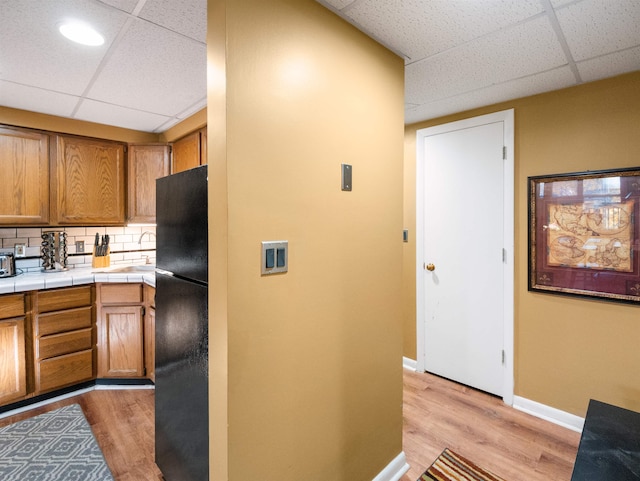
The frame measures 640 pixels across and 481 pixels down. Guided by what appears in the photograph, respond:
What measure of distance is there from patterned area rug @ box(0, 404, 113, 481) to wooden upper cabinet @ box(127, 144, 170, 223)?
68.1 inches

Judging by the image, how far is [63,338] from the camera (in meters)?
2.60

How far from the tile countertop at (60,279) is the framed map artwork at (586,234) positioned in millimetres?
2923

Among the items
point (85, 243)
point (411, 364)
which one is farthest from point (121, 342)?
point (411, 364)

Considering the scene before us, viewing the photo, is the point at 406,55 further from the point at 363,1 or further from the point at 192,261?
the point at 192,261

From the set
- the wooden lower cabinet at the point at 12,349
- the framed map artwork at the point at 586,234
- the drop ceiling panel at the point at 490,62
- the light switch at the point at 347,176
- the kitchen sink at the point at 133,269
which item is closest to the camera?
the light switch at the point at 347,176

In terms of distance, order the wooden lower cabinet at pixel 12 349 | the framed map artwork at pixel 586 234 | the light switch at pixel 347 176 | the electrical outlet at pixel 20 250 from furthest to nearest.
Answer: the electrical outlet at pixel 20 250
the wooden lower cabinet at pixel 12 349
the framed map artwork at pixel 586 234
the light switch at pixel 347 176

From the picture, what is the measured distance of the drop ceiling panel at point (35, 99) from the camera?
2.26 meters

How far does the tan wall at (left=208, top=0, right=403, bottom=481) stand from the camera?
3.72 feet

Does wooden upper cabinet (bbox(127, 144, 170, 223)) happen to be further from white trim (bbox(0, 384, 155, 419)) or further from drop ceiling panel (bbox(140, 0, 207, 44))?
drop ceiling panel (bbox(140, 0, 207, 44))

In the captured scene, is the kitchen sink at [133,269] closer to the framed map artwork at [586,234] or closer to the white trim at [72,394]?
the white trim at [72,394]

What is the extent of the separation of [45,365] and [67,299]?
0.51 m

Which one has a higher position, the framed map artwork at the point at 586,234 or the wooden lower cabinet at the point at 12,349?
the framed map artwork at the point at 586,234

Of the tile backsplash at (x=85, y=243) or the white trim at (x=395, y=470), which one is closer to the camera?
the white trim at (x=395, y=470)

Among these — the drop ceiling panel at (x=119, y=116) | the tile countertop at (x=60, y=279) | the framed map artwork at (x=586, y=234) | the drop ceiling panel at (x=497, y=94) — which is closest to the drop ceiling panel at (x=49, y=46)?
the drop ceiling panel at (x=119, y=116)
